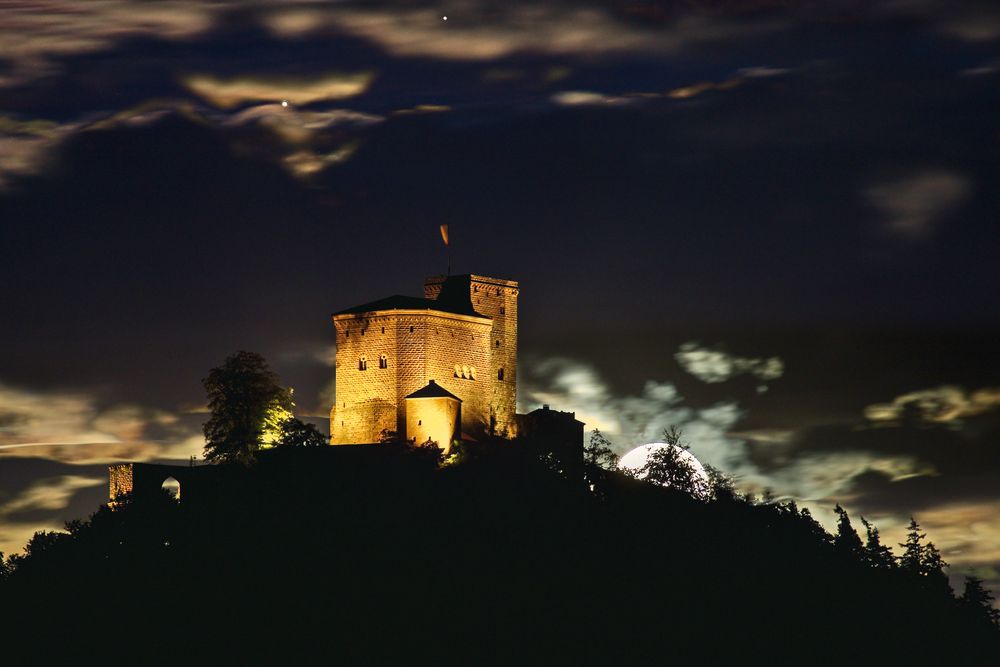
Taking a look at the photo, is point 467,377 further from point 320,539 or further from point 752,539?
point 752,539

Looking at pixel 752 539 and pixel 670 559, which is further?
pixel 752 539

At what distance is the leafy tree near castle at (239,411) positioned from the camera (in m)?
82.8

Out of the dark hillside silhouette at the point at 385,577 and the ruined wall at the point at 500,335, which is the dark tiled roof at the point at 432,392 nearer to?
the dark hillside silhouette at the point at 385,577

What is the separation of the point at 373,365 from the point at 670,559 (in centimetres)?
1871

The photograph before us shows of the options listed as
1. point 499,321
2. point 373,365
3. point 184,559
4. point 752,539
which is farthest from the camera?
point 752,539

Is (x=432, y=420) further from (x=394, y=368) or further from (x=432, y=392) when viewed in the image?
(x=394, y=368)

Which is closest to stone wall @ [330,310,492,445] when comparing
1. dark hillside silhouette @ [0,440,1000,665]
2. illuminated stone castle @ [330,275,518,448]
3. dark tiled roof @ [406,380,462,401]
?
illuminated stone castle @ [330,275,518,448]

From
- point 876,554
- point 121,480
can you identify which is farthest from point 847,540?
point 121,480

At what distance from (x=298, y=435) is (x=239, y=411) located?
3.25 m

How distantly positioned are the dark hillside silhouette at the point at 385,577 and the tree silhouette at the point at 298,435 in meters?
0.79

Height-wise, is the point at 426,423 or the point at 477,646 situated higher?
the point at 426,423

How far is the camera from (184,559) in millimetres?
80375

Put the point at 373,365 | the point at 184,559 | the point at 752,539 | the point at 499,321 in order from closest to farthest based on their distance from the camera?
the point at 184,559 → the point at 373,365 → the point at 499,321 → the point at 752,539

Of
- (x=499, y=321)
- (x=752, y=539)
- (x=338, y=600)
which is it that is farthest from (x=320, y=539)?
(x=752, y=539)
